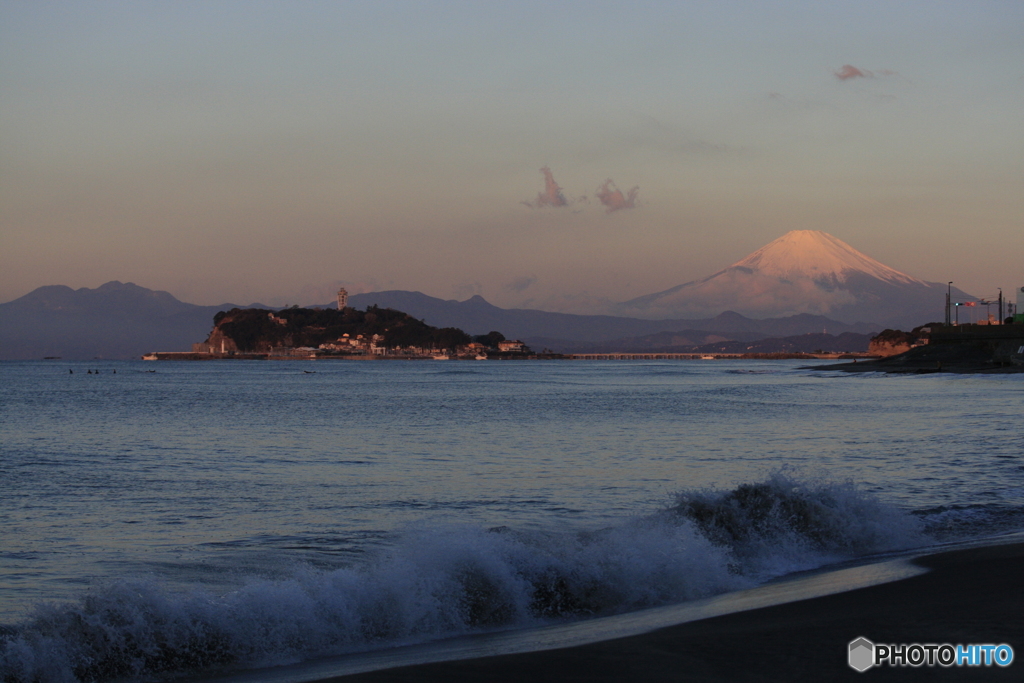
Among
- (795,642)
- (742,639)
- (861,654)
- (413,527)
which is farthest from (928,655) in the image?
(413,527)

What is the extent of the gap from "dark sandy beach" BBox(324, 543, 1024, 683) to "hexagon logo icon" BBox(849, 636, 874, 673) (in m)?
0.06

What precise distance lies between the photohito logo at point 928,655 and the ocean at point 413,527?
2.82 meters

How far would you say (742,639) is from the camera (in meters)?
7.01

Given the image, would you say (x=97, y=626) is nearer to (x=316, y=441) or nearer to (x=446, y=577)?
(x=446, y=577)

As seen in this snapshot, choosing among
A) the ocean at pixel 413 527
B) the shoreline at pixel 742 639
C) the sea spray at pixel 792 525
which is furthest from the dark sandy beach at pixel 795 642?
the sea spray at pixel 792 525

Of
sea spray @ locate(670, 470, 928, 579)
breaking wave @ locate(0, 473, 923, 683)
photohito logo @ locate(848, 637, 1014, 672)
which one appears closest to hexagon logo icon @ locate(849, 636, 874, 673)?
photohito logo @ locate(848, 637, 1014, 672)

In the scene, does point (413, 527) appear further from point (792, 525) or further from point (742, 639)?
point (742, 639)

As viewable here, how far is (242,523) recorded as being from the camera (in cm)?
1305

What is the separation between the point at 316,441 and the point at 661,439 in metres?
10.7

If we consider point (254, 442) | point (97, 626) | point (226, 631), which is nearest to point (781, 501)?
point (226, 631)

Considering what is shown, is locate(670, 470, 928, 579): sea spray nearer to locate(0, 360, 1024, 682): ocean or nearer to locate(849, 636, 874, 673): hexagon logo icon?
locate(0, 360, 1024, 682): ocean

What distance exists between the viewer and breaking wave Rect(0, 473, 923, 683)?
23.4 ft

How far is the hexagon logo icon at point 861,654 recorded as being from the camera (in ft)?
20.2

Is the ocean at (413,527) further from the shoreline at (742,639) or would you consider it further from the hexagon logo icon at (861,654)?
the hexagon logo icon at (861,654)
